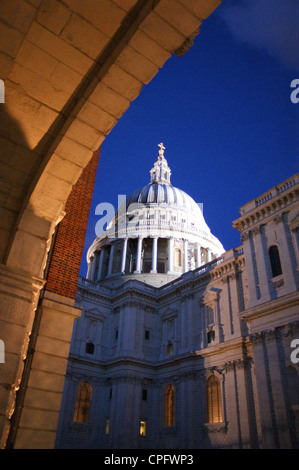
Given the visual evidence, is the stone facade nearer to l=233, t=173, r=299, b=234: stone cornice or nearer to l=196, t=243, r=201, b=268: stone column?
l=233, t=173, r=299, b=234: stone cornice

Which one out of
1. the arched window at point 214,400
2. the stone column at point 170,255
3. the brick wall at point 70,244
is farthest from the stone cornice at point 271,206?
the stone column at point 170,255

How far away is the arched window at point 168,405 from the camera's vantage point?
35875 mm

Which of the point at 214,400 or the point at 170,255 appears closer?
the point at 214,400

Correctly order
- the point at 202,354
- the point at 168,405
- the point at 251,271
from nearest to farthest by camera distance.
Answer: the point at 251,271 → the point at 202,354 → the point at 168,405

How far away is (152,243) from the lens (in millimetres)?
61531

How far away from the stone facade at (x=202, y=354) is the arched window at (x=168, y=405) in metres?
0.10

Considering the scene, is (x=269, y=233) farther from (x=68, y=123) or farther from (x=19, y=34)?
(x=19, y=34)

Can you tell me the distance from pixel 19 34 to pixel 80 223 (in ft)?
20.0

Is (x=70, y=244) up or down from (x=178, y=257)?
down

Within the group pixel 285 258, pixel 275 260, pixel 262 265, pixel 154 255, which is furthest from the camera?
pixel 154 255

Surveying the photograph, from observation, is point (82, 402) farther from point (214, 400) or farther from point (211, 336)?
point (211, 336)

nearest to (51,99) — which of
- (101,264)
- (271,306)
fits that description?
(271,306)

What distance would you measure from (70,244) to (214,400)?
27.9 meters
